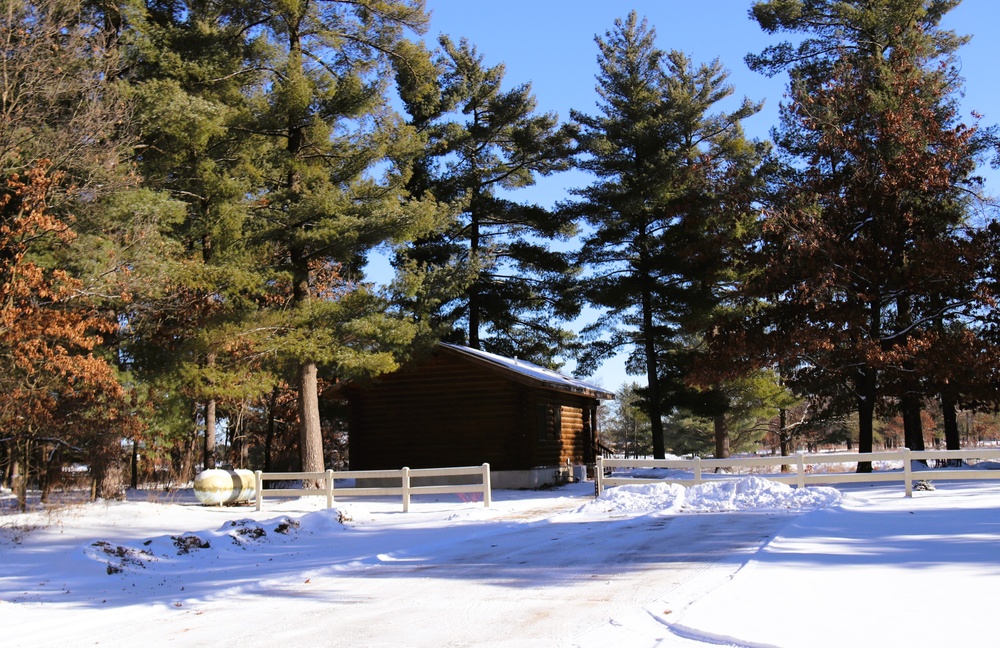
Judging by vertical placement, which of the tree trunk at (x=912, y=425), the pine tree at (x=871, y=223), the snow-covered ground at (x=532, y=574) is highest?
the pine tree at (x=871, y=223)

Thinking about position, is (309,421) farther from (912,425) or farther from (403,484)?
(912,425)

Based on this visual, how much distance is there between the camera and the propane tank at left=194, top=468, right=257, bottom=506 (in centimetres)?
2127

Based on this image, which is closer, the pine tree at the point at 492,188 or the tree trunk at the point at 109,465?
the tree trunk at the point at 109,465

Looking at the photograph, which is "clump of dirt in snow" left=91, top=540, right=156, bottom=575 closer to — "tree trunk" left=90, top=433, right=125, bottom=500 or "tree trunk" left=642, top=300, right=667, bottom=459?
"tree trunk" left=90, top=433, right=125, bottom=500

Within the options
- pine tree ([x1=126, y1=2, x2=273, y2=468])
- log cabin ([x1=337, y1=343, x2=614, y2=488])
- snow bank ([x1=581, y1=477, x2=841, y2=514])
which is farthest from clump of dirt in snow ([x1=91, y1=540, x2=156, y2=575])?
log cabin ([x1=337, y1=343, x2=614, y2=488])

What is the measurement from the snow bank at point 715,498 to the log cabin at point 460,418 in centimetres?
867

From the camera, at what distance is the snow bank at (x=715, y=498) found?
17.5 meters

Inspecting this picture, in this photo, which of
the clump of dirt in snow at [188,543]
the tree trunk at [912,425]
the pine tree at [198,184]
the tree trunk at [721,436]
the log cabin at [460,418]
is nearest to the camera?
the clump of dirt in snow at [188,543]

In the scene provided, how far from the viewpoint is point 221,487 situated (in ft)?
70.5

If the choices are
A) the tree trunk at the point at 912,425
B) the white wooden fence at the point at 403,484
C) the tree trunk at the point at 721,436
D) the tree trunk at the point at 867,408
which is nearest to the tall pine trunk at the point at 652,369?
the tree trunk at the point at 912,425

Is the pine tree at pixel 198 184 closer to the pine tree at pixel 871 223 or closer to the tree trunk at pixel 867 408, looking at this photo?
the pine tree at pixel 871 223

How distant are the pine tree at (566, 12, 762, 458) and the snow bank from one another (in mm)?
14693

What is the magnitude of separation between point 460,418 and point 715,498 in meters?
12.5

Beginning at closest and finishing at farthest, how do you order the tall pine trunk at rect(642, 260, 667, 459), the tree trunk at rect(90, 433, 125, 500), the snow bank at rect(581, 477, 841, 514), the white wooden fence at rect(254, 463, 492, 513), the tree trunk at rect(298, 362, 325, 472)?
1. the snow bank at rect(581, 477, 841, 514)
2. the white wooden fence at rect(254, 463, 492, 513)
3. the tree trunk at rect(90, 433, 125, 500)
4. the tree trunk at rect(298, 362, 325, 472)
5. the tall pine trunk at rect(642, 260, 667, 459)
